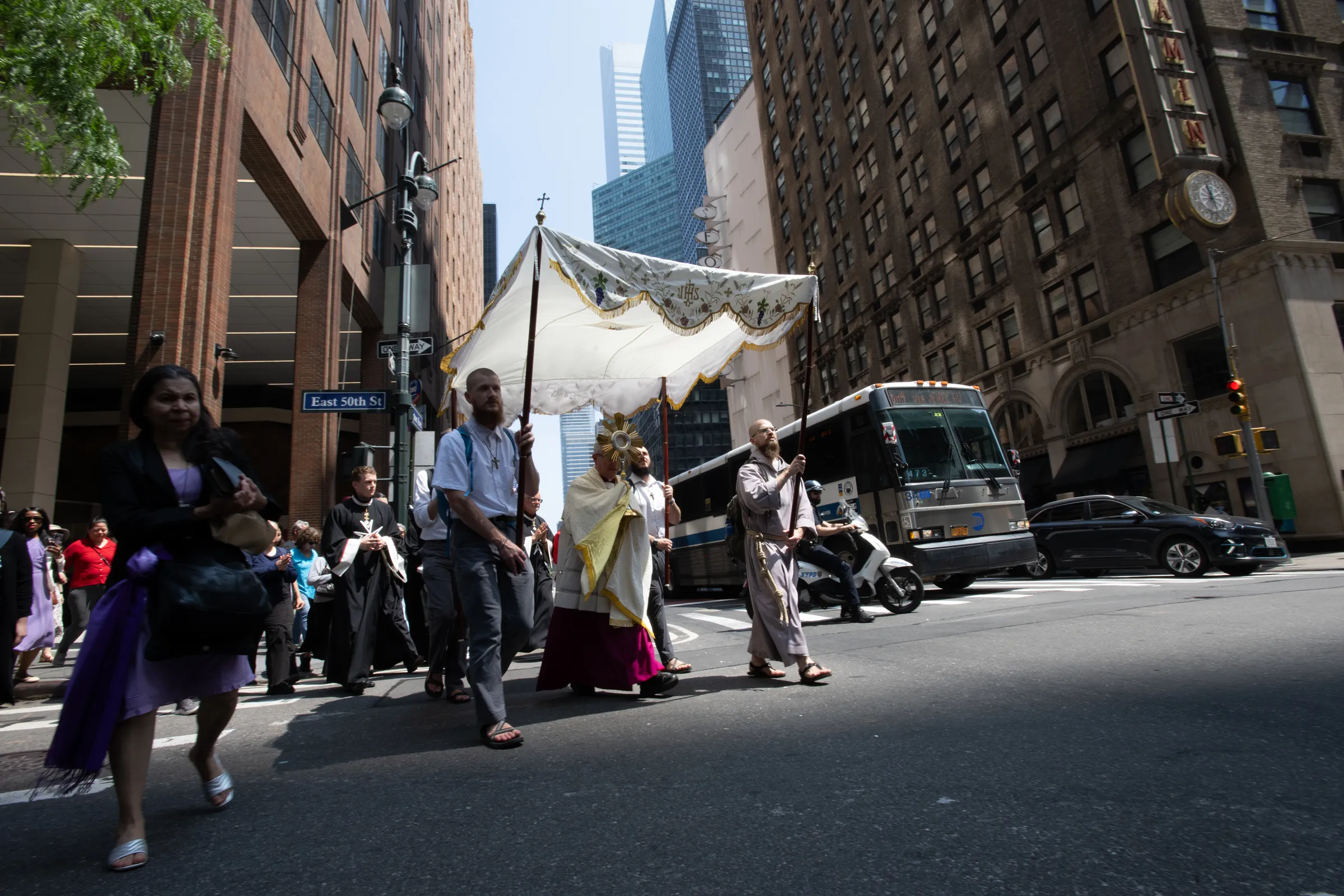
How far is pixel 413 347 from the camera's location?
13.6 metres

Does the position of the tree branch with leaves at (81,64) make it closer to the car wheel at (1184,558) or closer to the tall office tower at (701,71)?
the car wheel at (1184,558)

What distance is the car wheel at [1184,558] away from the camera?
41.7 ft

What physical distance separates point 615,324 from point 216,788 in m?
5.93

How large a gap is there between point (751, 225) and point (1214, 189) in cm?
4263

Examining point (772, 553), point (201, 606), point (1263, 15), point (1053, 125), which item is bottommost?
point (201, 606)

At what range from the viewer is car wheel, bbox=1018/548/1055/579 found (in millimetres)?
15680

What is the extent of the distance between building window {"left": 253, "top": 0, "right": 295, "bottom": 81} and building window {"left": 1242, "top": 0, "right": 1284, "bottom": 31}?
26090 mm

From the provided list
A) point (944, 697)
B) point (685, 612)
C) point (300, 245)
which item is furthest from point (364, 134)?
point (944, 697)

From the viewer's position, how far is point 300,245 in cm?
2033

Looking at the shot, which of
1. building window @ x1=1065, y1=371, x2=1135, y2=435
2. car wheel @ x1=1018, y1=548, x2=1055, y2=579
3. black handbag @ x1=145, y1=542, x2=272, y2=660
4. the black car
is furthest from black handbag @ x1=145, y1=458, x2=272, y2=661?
building window @ x1=1065, y1=371, x2=1135, y2=435

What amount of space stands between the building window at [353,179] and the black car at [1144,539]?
19.7 m

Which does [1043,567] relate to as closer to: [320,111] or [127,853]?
[127,853]

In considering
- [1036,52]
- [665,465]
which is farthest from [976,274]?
[665,465]

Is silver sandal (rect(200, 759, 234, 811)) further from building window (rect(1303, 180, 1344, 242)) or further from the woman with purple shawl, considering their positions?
building window (rect(1303, 180, 1344, 242))
